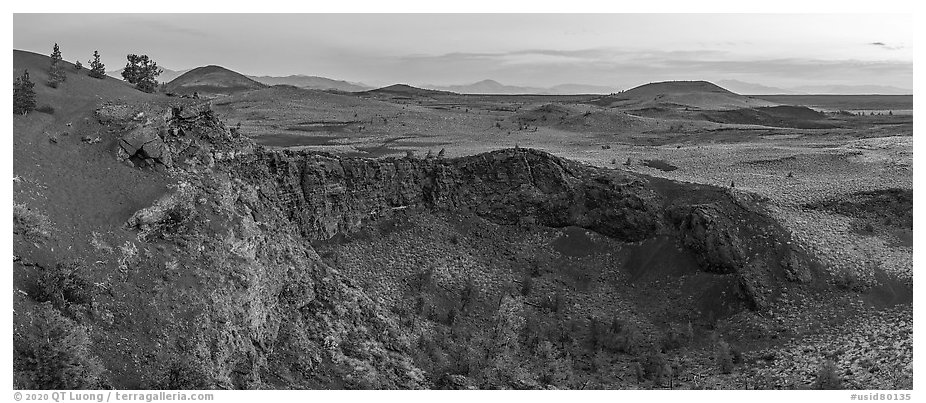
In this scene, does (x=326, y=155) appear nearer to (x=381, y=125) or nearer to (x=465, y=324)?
(x=465, y=324)

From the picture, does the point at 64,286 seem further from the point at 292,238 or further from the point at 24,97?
the point at 292,238

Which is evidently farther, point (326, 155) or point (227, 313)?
point (326, 155)

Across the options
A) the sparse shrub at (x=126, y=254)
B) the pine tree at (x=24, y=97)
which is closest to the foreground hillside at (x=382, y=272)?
the sparse shrub at (x=126, y=254)

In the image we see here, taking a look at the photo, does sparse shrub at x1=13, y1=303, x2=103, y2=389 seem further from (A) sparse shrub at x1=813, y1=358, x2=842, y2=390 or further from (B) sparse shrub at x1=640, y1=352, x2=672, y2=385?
(A) sparse shrub at x1=813, y1=358, x2=842, y2=390

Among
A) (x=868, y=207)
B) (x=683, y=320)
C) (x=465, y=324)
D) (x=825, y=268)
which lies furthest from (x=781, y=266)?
(x=465, y=324)

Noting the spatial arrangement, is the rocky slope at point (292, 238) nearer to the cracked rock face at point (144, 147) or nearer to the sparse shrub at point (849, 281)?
the cracked rock face at point (144, 147)

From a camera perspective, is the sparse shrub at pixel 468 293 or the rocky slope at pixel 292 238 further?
the sparse shrub at pixel 468 293
